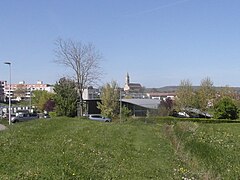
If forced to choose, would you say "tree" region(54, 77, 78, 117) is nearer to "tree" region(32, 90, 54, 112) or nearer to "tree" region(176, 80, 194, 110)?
"tree" region(176, 80, 194, 110)

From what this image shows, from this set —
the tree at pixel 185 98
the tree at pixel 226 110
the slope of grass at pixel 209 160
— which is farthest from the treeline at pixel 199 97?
the slope of grass at pixel 209 160

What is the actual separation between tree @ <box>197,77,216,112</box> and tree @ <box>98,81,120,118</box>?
673 inches

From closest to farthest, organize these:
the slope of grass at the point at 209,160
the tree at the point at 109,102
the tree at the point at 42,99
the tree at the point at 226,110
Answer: the slope of grass at the point at 209,160
the tree at the point at 226,110
the tree at the point at 109,102
the tree at the point at 42,99

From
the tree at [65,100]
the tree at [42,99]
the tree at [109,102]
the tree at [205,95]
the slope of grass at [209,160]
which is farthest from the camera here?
the tree at [42,99]

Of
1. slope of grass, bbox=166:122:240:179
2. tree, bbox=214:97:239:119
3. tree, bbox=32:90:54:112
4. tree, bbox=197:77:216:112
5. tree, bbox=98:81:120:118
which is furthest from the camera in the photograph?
tree, bbox=32:90:54:112

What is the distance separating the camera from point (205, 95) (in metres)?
75.1

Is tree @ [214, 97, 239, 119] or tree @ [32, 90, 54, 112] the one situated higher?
Answer: tree @ [32, 90, 54, 112]

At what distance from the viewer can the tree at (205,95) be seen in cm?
7419

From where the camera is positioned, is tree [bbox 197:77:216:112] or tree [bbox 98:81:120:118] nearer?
tree [bbox 98:81:120:118]

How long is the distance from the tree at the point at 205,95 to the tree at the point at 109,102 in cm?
1710

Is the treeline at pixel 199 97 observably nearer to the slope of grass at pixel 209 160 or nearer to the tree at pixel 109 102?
the tree at pixel 109 102

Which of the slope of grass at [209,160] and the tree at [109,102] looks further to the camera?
the tree at [109,102]

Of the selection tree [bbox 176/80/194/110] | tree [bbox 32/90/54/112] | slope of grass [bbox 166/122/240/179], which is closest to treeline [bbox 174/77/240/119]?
tree [bbox 176/80/194/110]

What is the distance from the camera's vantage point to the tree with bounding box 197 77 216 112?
74188mm
